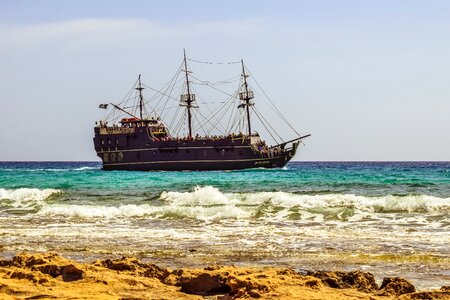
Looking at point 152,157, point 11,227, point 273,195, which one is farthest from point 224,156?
point 11,227

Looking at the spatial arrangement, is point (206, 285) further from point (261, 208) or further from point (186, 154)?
point (186, 154)

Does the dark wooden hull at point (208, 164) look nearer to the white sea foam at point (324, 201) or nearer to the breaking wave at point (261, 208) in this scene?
the white sea foam at point (324, 201)

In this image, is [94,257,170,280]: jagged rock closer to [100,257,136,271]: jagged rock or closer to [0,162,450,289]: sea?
[100,257,136,271]: jagged rock

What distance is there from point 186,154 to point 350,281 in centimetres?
6702

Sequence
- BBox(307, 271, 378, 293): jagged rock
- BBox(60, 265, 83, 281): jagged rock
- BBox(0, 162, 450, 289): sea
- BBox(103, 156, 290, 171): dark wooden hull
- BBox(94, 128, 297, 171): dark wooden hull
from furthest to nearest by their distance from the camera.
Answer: BBox(94, 128, 297, 171): dark wooden hull, BBox(103, 156, 290, 171): dark wooden hull, BBox(0, 162, 450, 289): sea, BBox(60, 265, 83, 281): jagged rock, BBox(307, 271, 378, 293): jagged rock

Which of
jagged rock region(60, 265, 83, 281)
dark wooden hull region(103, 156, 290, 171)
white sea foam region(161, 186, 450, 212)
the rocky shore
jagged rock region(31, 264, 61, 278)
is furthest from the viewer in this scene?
dark wooden hull region(103, 156, 290, 171)

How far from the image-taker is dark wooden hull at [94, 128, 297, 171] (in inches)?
2859

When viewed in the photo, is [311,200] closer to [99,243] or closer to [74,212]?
[74,212]

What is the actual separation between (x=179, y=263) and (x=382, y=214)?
11268 millimetres

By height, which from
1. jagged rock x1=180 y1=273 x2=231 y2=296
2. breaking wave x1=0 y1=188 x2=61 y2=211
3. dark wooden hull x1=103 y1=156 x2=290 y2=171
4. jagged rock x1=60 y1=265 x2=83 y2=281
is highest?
dark wooden hull x1=103 y1=156 x2=290 y2=171

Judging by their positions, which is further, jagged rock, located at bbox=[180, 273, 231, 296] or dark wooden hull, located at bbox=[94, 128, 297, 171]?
dark wooden hull, located at bbox=[94, 128, 297, 171]

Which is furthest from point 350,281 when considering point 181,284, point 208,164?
point 208,164

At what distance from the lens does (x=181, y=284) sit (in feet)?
22.6

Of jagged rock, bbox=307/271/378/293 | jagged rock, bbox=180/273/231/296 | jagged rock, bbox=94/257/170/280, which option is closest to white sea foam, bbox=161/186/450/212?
jagged rock, bbox=94/257/170/280
